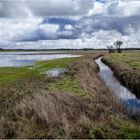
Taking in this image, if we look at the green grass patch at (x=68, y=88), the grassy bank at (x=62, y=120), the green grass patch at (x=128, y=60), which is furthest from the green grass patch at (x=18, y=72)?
the grassy bank at (x=62, y=120)

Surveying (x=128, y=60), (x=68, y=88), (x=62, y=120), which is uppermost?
(x=128, y=60)

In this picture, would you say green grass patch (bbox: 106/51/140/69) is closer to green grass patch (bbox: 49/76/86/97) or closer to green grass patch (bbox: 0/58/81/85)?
green grass patch (bbox: 0/58/81/85)

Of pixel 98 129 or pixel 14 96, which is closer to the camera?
pixel 98 129

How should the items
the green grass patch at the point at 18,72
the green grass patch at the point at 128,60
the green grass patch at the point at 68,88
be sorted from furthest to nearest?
the green grass patch at the point at 128,60, the green grass patch at the point at 18,72, the green grass patch at the point at 68,88

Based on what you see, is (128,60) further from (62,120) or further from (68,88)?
(62,120)

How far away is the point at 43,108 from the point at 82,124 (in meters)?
2.31

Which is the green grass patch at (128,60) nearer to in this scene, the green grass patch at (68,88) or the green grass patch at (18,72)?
the green grass patch at (18,72)

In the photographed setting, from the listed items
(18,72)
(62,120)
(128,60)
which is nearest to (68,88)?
(62,120)

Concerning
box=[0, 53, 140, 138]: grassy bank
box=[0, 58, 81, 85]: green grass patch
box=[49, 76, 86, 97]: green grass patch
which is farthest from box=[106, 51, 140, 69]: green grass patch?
box=[0, 53, 140, 138]: grassy bank

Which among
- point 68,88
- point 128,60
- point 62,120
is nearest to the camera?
point 62,120

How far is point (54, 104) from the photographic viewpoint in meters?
15.1

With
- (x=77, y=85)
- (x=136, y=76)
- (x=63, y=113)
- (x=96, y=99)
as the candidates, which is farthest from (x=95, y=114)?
(x=136, y=76)

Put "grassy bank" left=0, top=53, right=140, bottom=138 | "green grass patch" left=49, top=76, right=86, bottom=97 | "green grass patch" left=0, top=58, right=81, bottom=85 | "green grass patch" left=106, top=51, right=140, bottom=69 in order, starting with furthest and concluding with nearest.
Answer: "green grass patch" left=106, top=51, right=140, bottom=69 < "green grass patch" left=0, top=58, right=81, bottom=85 < "green grass patch" left=49, top=76, right=86, bottom=97 < "grassy bank" left=0, top=53, right=140, bottom=138

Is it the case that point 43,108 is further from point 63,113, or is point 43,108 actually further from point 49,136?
point 49,136
